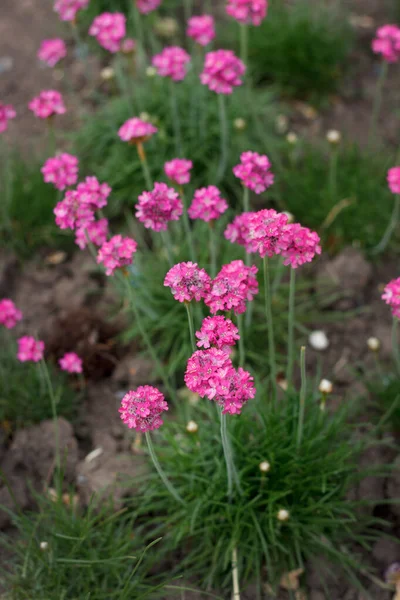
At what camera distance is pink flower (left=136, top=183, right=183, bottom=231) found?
2.49m

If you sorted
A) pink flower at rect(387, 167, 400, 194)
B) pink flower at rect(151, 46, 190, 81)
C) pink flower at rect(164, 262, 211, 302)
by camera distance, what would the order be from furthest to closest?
pink flower at rect(151, 46, 190, 81), pink flower at rect(387, 167, 400, 194), pink flower at rect(164, 262, 211, 302)

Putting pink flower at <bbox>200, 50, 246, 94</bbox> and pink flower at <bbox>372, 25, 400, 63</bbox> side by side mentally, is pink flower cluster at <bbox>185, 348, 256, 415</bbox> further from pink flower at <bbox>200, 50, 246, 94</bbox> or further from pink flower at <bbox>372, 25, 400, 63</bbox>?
pink flower at <bbox>372, 25, 400, 63</bbox>

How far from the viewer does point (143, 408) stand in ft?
6.80

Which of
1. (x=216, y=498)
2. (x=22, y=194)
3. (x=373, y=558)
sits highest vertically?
(x=22, y=194)

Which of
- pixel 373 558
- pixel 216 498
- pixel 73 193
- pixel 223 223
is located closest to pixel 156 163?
pixel 223 223

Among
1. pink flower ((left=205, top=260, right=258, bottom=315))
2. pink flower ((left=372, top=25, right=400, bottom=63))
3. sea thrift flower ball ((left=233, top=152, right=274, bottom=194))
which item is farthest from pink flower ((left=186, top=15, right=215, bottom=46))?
pink flower ((left=205, top=260, right=258, bottom=315))

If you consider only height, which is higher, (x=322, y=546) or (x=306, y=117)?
(x=306, y=117)

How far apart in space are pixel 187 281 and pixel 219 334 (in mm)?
204

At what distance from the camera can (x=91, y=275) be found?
13.2 feet

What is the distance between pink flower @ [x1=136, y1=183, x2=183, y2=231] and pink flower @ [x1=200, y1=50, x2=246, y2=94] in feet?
2.70

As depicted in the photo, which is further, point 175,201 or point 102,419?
point 102,419

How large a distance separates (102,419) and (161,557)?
0.80 meters

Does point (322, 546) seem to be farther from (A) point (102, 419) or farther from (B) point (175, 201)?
(B) point (175, 201)

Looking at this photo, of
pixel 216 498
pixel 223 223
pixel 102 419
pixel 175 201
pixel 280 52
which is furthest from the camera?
pixel 280 52
